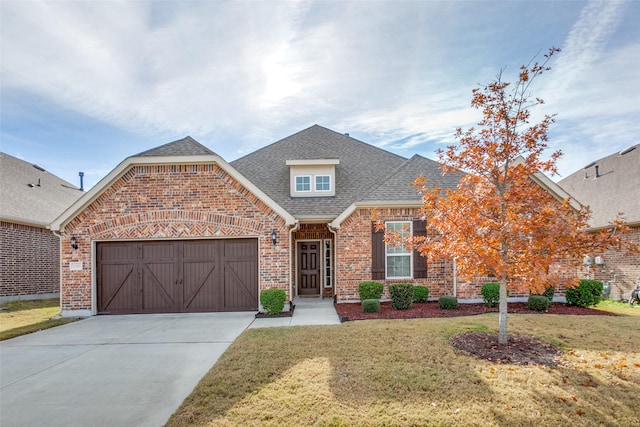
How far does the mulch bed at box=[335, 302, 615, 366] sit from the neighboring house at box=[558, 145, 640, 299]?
3896 millimetres

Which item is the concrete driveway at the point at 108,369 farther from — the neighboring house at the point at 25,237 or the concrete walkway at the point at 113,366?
the neighboring house at the point at 25,237

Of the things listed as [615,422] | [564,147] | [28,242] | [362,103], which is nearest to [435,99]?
[362,103]

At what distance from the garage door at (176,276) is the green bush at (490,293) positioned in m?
6.86

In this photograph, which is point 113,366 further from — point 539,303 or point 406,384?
point 539,303

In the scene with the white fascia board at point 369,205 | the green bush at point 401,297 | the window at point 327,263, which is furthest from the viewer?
the window at point 327,263

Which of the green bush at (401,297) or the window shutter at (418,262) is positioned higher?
the window shutter at (418,262)

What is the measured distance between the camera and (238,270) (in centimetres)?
980

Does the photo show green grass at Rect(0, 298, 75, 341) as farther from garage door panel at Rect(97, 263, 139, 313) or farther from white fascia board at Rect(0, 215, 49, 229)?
white fascia board at Rect(0, 215, 49, 229)

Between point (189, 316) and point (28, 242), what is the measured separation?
9444 millimetres

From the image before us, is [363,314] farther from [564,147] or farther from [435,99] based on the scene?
[435,99]

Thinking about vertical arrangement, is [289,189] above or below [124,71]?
below

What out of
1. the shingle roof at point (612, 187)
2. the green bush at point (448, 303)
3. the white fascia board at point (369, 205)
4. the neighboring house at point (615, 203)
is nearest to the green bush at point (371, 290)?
the green bush at point (448, 303)

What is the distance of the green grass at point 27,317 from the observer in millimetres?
8141

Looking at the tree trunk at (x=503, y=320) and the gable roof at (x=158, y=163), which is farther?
the gable roof at (x=158, y=163)
